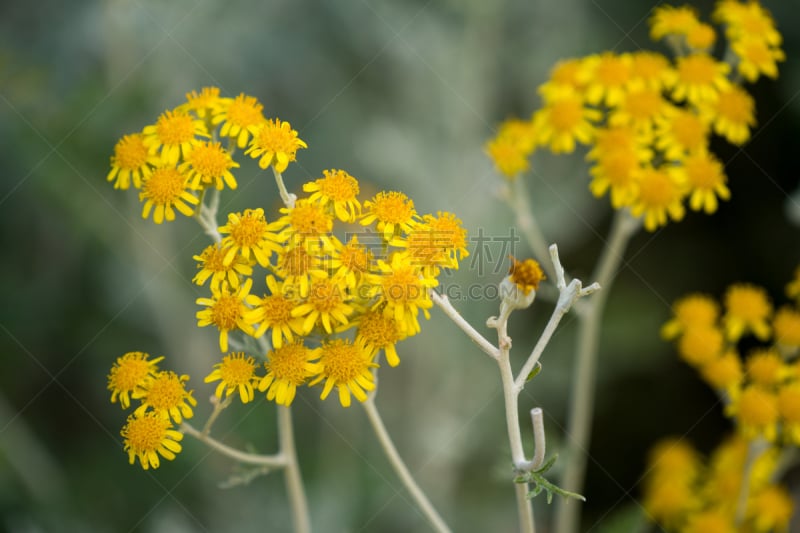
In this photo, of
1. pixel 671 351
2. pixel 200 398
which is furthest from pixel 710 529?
pixel 200 398

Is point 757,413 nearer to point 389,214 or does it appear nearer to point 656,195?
point 656,195

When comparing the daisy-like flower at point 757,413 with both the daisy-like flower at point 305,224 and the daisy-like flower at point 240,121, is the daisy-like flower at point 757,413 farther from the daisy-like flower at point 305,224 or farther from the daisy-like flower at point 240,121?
the daisy-like flower at point 240,121

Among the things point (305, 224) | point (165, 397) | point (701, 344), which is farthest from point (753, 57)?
point (165, 397)

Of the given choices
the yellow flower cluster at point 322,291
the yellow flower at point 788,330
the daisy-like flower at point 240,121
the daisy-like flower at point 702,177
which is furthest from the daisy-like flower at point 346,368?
the yellow flower at point 788,330

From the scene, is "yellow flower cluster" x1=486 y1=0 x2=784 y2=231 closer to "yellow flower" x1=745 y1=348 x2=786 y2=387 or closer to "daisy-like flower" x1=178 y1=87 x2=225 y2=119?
"yellow flower" x1=745 y1=348 x2=786 y2=387

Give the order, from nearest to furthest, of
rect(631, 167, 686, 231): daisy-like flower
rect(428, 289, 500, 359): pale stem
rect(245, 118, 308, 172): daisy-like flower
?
rect(428, 289, 500, 359): pale stem, rect(245, 118, 308, 172): daisy-like flower, rect(631, 167, 686, 231): daisy-like flower

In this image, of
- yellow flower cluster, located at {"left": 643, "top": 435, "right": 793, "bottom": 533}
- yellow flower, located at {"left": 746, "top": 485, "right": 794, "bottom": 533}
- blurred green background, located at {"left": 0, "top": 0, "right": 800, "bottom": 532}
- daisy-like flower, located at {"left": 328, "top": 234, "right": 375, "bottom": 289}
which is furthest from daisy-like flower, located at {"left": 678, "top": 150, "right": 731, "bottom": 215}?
daisy-like flower, located at {"left": 328, "top": 234, "right": 375, "bottom": 289}
